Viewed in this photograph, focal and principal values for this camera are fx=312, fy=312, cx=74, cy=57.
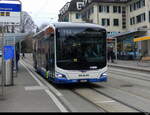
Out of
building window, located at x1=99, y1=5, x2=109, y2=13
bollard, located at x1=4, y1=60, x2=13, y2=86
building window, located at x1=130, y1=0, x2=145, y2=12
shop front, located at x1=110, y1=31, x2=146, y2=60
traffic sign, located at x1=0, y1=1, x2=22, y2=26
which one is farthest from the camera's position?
building window, located at x1=99, y1=5, x2=109, y2=13

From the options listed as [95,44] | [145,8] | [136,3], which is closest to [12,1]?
[95,44]

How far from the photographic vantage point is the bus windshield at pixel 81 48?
1380 cm

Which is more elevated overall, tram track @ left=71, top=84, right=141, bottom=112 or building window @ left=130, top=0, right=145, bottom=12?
building window @ left=130, top=0, right=145, bottom=12

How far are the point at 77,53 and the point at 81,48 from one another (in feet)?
1.04

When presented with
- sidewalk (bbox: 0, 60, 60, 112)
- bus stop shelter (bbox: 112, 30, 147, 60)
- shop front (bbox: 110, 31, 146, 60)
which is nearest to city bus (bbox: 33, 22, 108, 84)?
sidewalk (bbox: 0, 60, 60, 112)

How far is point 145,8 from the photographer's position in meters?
54.2

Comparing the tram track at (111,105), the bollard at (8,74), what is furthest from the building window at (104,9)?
the tram track at (111,105)

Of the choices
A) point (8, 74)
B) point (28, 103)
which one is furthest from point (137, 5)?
point (28, 103)

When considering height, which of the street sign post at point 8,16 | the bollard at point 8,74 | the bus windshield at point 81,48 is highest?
the street sign post at point 8,16

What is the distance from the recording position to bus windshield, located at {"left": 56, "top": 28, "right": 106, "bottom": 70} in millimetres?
13805

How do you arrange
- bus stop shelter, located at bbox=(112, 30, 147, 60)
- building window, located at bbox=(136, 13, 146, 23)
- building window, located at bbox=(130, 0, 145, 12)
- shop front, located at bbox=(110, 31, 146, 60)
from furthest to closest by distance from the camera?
1. building window, located at bbox=(130, 0, 145, 12)
2. building window, located at bbox=(136, 13, 146, 23)
3. bus stop shelter, located at bbox=(112, 30, 147, 60)
4. shop front, located at bbox=(110, 31, 146, 60)

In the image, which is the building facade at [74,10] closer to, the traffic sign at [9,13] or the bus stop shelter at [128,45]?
the bus stop shelter at [128,45]

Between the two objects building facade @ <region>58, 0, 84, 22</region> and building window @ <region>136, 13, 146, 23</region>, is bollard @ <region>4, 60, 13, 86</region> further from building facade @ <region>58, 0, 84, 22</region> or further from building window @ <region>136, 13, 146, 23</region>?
building facade @ <region>58, 0, 84, 22</region>

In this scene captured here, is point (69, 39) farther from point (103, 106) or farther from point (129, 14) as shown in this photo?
point (129, 14)
